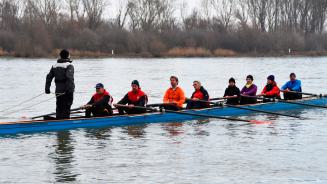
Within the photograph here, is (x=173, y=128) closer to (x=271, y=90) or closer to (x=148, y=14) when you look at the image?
(x=271, y=90)

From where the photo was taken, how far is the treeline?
6084cm

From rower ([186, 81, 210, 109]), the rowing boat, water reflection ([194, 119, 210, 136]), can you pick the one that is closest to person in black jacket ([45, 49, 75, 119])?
the rowing boat

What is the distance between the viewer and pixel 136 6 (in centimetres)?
7625

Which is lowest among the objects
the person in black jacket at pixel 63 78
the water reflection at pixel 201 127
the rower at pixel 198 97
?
the water reflection at pixel 201 127

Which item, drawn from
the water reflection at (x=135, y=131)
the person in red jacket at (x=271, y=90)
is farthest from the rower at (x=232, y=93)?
the water reflection at (x=135, y=131)

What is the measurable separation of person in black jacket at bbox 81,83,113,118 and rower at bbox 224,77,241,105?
4.25m

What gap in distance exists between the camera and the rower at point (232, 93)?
63.2 feet

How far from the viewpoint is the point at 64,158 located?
1300 centimetres

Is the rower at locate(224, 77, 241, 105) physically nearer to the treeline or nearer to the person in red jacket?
the person in red jacket

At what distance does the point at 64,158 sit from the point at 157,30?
59603mm

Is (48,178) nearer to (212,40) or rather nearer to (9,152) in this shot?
(9,152)

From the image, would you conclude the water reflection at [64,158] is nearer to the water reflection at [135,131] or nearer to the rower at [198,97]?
the water reflection at [135,131]

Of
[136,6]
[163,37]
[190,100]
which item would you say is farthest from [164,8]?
[190,100]

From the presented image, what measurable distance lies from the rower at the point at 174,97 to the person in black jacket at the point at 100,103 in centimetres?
192
